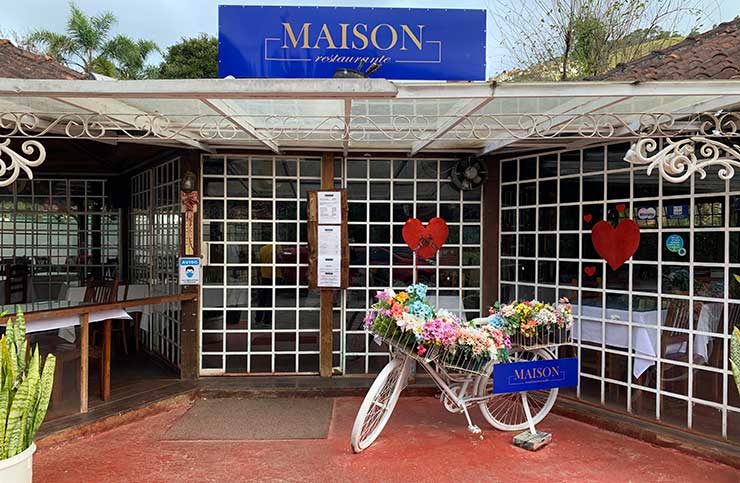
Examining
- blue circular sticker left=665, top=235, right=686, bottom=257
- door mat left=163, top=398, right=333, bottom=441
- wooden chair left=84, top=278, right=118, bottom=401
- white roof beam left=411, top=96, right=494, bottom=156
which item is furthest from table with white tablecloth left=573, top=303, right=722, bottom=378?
wooden chair left=84, top=278, right=118, bottom=401

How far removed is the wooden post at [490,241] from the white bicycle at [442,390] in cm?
135

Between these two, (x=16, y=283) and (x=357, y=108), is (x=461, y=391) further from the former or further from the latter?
(x=16, y=283)

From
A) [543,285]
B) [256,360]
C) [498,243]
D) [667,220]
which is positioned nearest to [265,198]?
[256,360]

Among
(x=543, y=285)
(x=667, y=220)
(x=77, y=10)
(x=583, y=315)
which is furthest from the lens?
(x=77, y=10)

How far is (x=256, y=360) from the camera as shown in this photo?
19.1 feet

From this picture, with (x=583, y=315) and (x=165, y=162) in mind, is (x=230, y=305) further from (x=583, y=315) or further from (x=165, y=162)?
(x=583, y=315)

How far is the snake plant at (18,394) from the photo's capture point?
2939mm

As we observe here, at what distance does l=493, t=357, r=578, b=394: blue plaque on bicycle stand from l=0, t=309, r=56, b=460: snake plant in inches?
115

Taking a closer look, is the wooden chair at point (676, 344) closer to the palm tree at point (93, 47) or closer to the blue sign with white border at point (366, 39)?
the blue sign with white border at point (366, 39)

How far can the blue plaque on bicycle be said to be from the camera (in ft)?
13.2

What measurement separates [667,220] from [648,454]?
5.83ft

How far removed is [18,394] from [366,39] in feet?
12.9

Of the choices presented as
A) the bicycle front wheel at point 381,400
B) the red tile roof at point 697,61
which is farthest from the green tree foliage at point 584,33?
the bicycle front wheel at point 381,400

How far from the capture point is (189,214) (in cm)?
554
